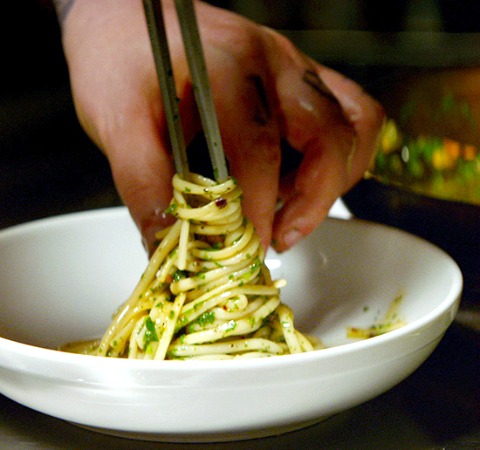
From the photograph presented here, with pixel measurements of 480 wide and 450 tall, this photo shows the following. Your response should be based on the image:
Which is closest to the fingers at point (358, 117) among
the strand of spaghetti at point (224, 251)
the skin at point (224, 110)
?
the skin at point (224, 110)

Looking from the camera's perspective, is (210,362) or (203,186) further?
(203,186)

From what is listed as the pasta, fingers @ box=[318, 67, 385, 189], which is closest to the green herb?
the pasta

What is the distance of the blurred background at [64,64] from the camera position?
6.21 feet

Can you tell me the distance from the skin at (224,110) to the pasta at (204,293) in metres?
0.07

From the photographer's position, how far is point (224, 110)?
0.95 meters

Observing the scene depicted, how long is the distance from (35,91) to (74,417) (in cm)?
185

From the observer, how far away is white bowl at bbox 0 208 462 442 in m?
0.64

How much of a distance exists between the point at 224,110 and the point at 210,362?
406 mm

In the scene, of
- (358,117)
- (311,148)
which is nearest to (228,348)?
(311,148)

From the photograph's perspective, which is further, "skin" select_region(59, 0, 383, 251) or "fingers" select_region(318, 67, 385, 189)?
"fingers" select_region(318, 67, 385, 189)

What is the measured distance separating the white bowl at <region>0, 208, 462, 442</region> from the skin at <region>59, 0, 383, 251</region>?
126mm

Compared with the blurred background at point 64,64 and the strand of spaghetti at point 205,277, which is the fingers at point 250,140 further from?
the blurred background at point 64,64

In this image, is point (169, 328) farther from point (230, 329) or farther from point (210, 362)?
point (210, 362)

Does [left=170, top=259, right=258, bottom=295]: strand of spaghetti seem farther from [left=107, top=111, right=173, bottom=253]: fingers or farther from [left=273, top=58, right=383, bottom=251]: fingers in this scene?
[left=273, top=58, right=383, bottom=251]: fingers
